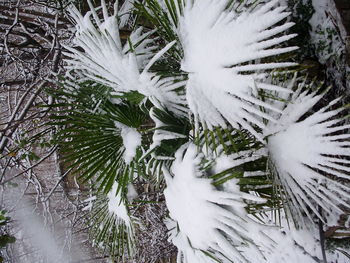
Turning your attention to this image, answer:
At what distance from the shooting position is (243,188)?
50.5 inches

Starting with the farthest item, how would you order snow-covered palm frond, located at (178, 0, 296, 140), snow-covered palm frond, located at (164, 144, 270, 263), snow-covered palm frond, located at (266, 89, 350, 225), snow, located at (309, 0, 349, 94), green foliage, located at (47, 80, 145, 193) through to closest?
1. snow, located at (309, 0, 349, 94)
2. green foliage, located at (47, 80, 145, 193)
3. snow-covered palm frond, located at (266, 89, 350, 225)
4. snow-covered palm frond, located at (164, 144, 270, 263)
5. snow-covered palm frond, located at (178, 0, 296, 140)

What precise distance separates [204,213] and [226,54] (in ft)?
1.84

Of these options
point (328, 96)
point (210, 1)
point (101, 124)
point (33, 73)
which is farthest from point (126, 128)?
point (33, 73)

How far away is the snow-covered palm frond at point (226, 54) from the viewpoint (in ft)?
3.12

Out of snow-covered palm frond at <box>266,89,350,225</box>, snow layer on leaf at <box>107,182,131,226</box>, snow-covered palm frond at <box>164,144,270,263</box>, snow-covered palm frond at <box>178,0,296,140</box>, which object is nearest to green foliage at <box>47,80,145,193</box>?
snow layer on leaf at <box>107,182,131,226</box>

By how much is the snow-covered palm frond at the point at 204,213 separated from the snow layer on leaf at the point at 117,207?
54 cm

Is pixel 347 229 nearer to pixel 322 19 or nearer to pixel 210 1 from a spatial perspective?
pixel 322 19

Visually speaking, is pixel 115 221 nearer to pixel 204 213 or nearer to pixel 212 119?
pixel 204 213

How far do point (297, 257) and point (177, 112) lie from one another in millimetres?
1579

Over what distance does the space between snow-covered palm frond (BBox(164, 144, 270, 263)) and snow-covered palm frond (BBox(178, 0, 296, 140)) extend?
240 millimetres

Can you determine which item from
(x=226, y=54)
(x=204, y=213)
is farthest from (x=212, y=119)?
(x=204, y=213)

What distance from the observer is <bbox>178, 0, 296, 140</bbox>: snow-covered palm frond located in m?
0.95

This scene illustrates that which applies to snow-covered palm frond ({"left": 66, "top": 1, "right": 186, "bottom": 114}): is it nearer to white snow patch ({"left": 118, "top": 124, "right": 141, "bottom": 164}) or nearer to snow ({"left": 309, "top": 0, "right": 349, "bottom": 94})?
white snow patch ({"left": 118, "top": 124, "right": 141, "bottom": 164})

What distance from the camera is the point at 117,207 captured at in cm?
190
